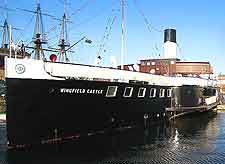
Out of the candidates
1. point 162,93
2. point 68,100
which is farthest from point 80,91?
point 162,93

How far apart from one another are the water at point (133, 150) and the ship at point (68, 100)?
1.00 m

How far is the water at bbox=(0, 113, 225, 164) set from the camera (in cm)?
1892

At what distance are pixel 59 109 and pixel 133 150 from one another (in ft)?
17.4

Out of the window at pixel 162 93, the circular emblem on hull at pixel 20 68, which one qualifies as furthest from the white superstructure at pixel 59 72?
the window at pixel 162 93

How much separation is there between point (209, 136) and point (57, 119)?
1265cm

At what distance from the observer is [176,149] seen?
22.3m

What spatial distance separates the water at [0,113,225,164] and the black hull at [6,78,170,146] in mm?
971

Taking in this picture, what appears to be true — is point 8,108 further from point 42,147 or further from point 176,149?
point 176,149

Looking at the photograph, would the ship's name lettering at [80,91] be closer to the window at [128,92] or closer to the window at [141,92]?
the window at [128,92]

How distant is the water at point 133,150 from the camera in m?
18.9

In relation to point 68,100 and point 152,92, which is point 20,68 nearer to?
point 68,100

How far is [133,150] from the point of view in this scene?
21719 millimetres

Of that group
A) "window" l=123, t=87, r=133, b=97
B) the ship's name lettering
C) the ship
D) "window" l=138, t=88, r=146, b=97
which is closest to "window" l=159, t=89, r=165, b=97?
the ship

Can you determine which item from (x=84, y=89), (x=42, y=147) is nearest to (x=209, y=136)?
(x=84, y=89)
